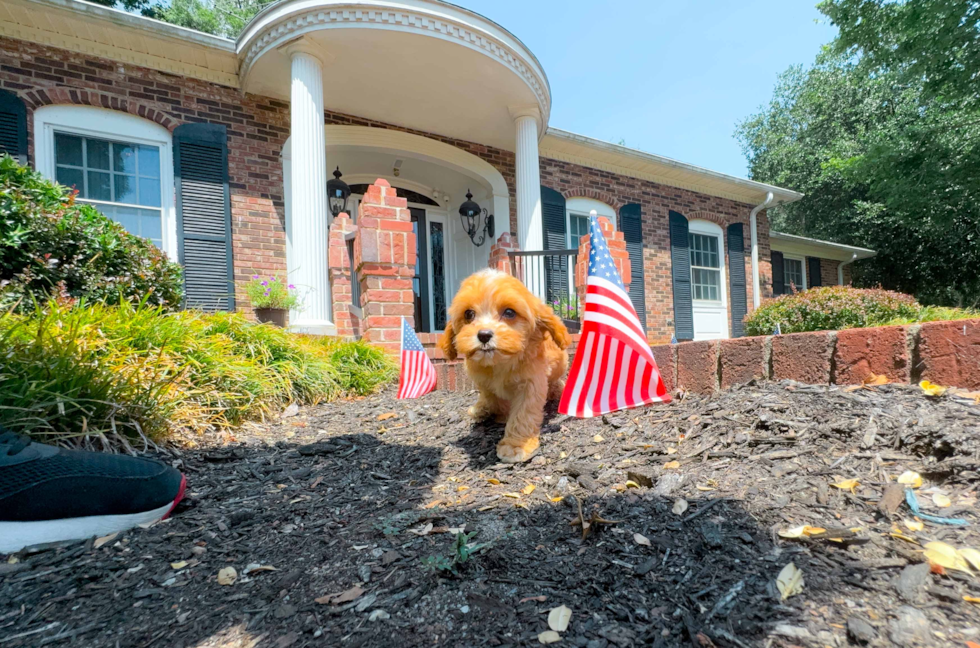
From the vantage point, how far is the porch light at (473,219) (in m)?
9.27

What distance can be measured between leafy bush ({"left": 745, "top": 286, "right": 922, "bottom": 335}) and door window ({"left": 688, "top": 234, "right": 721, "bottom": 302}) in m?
3.60

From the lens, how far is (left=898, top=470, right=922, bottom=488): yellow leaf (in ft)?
4.83

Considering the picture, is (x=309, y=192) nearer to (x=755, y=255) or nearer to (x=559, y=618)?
(x=559, y=618)

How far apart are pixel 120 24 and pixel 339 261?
3960 mm

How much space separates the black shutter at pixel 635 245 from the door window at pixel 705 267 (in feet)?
6.17

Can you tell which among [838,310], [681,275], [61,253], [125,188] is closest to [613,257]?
[838,310]

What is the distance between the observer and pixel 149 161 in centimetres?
679

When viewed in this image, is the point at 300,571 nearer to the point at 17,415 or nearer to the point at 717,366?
the point at 17,415

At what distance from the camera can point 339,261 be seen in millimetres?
6902

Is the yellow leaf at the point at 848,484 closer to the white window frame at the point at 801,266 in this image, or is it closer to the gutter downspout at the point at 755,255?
the gutter downspout at the point at 755,255

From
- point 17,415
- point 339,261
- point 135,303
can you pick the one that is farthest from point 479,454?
point 339,261

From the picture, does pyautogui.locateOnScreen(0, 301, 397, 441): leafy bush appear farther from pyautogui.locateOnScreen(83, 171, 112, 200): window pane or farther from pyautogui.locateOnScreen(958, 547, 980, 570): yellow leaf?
pyautogui.locateOnScreen(83, 171, 112, 200): window pane

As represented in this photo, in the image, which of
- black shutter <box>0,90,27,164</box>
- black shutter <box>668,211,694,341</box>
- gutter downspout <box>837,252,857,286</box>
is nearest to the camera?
black shutter <box>0,90,27,164</box>

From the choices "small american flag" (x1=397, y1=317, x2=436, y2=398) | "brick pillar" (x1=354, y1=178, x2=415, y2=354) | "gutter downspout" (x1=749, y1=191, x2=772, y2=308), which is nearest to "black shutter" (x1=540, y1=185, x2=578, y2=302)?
"brick pillar" (x1=354, y1=178, x2=415, y2=354)
